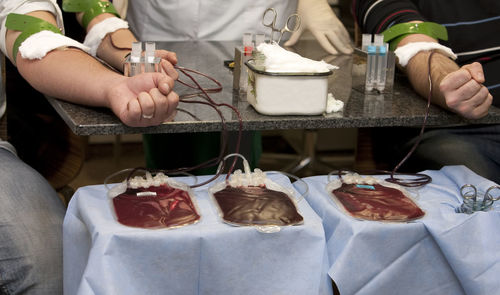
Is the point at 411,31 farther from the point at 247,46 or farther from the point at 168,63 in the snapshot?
the point at 168,63

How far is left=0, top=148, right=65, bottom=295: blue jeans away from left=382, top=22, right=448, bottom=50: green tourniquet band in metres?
0.86

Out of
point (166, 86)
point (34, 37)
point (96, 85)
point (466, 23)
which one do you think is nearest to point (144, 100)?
point (166, 86)

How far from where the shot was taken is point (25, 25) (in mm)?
1400

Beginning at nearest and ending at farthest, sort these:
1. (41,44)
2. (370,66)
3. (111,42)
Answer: (41,44), (370,66), (111,42)

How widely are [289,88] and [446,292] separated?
1.45 feet

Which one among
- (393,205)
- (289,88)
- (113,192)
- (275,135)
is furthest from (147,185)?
(275,135)

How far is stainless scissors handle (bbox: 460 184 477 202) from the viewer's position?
1.23 meters

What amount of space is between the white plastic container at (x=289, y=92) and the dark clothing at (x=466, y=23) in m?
0.62

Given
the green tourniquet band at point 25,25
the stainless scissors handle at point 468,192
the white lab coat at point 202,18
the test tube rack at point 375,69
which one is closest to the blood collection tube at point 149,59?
the green tourniquet band at point 25,25

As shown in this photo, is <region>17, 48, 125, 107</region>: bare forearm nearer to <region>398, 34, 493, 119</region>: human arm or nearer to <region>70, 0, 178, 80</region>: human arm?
<region>70, 0, 178, 80</region>: human arm

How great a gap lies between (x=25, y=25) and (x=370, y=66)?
709mm

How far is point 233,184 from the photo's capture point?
125 centimetres

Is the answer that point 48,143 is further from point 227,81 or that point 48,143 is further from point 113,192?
point 113,192

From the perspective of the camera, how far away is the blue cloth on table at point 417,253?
113cm
